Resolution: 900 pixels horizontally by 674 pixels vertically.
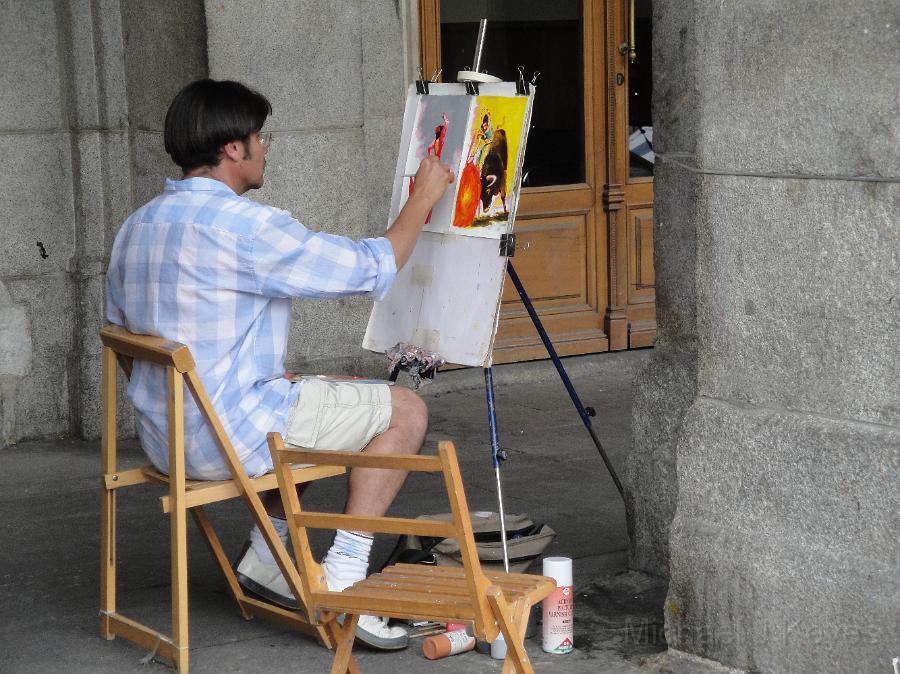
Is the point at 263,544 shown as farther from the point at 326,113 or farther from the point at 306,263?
the point at 326,113

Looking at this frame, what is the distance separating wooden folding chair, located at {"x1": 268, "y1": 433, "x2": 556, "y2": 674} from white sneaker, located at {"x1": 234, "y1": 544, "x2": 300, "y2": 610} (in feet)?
2.69

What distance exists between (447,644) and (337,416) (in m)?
0.64

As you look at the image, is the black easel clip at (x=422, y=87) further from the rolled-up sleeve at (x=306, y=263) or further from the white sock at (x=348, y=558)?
the white sock at (x=348, y=558)

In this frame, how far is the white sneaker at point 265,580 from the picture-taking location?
381cm

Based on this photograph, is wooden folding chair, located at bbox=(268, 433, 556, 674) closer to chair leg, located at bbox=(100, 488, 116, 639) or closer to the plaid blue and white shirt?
the plaid blue and white shirt

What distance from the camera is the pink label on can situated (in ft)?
11.4

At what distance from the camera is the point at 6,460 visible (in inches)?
230

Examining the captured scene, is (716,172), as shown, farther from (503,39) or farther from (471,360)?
(503,39)

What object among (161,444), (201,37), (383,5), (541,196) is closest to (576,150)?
(541,196)

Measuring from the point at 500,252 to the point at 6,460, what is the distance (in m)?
2.93

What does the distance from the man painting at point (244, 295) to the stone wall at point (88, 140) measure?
2.44 meters

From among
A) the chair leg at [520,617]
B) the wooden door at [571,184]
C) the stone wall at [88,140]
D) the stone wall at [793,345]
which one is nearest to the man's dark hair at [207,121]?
the stone wall at [793,345]

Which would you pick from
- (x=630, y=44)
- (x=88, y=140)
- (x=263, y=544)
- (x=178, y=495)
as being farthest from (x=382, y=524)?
(x=630, y=44)

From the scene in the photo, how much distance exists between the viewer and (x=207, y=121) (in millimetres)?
3590
